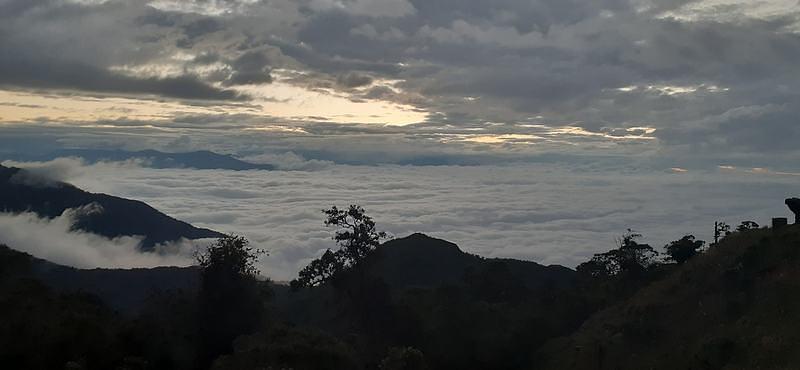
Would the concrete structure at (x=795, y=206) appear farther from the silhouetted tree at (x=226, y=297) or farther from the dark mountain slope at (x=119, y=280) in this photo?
the dark mountain slope at (x=119, y=280)

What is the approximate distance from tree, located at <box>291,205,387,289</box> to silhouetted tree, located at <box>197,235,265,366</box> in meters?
10.7

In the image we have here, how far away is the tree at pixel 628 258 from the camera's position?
79.6 metres

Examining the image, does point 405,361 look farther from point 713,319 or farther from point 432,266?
point 432,266

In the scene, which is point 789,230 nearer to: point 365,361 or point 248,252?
point 365,361

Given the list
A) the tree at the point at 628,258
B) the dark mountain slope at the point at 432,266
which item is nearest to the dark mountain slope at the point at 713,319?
the tree at the point at 628,258

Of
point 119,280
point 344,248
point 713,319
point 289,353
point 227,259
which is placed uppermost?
point 344,248

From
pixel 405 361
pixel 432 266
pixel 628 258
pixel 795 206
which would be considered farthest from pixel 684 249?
pixel 432 266

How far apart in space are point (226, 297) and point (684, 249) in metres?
55.8

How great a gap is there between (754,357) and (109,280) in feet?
624

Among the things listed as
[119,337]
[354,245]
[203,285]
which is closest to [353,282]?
[354,245]

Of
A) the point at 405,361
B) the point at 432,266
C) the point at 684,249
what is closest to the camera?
the point at 405,361

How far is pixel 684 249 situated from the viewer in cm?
7700

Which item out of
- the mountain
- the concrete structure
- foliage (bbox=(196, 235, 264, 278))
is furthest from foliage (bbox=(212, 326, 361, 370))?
the concrete structure

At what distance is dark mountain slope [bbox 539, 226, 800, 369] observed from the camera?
37281 mm
